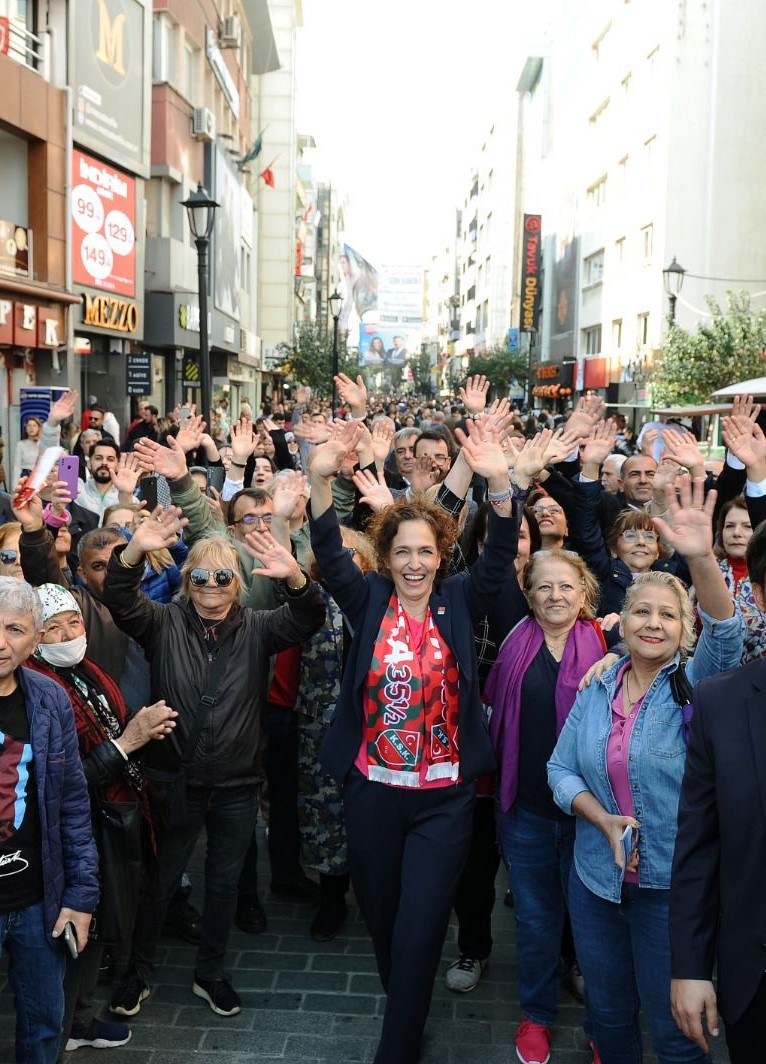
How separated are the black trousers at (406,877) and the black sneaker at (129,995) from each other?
110 centimetres

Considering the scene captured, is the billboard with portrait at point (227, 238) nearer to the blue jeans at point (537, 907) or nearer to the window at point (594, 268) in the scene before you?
the window at point (594, 268)

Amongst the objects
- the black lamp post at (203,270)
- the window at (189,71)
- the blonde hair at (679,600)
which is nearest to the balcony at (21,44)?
the black lamp post at (203,270)

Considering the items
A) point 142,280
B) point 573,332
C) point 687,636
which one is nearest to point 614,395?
point 573,332

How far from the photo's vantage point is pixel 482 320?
11112cm

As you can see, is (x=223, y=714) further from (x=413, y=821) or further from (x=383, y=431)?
(x=383, y=431)

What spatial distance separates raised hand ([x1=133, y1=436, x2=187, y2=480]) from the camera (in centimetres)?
541

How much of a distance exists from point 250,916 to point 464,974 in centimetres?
114

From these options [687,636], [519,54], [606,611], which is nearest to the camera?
[687,636]

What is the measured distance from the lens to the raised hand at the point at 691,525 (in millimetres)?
3102

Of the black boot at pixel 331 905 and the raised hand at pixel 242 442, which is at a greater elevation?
the raised hand at pixel 242 442

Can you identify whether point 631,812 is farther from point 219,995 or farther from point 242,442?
point 242,442

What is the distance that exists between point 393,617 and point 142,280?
74.9 feet

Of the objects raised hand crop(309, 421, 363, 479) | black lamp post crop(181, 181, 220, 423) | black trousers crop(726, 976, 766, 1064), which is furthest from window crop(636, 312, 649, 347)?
black trousers crop(726, 976, 766, 1064)

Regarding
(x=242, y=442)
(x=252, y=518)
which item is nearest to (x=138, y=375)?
(x=242, y=442)
